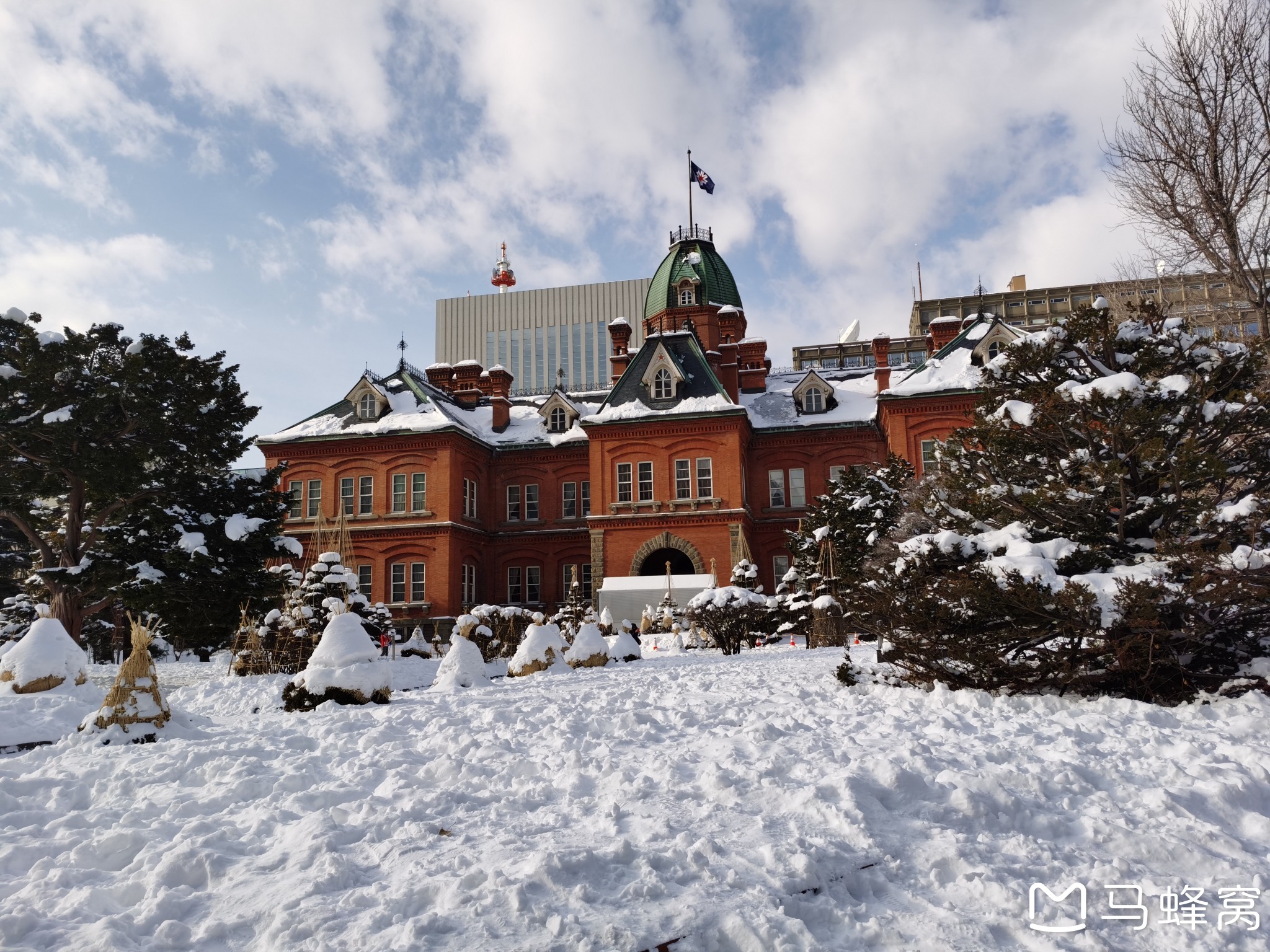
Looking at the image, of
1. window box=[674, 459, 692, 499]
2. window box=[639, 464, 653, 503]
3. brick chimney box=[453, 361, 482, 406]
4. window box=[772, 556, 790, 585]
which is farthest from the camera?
brick chimney box=[453, 361, 482, 406]

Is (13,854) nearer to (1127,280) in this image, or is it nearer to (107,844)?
(107,844)

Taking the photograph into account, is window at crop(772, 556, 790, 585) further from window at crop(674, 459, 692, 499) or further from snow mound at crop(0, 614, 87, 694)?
snow mound at crop(0, 614, 87, 694)

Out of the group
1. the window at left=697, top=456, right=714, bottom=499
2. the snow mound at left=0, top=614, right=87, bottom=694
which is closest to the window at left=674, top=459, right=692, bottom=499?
the window at left=697, top=456, right=714, bottom=499

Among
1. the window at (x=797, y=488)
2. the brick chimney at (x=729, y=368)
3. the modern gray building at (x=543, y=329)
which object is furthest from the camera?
the modern gray building at (x=543, y=329)

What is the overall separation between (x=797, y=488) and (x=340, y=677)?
2824 centimetres

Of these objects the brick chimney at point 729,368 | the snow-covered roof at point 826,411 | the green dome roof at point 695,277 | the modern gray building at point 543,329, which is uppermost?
the modern gray building at point 543,329

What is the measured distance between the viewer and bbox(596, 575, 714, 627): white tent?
97.8 feet

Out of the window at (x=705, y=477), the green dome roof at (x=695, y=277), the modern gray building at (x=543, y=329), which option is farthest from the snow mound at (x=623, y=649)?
the modern gray building at (x=543, y=329)

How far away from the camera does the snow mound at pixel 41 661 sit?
426 inches

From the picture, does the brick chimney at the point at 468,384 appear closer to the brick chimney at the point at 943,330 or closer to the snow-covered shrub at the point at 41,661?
the brick chimney at the point at 943,330

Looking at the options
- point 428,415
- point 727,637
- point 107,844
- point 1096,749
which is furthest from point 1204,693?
point 428,415

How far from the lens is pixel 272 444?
3662 cm

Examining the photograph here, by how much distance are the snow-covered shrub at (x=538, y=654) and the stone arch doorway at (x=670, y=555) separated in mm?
16660

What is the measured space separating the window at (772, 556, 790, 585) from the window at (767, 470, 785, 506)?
7.75 ft
